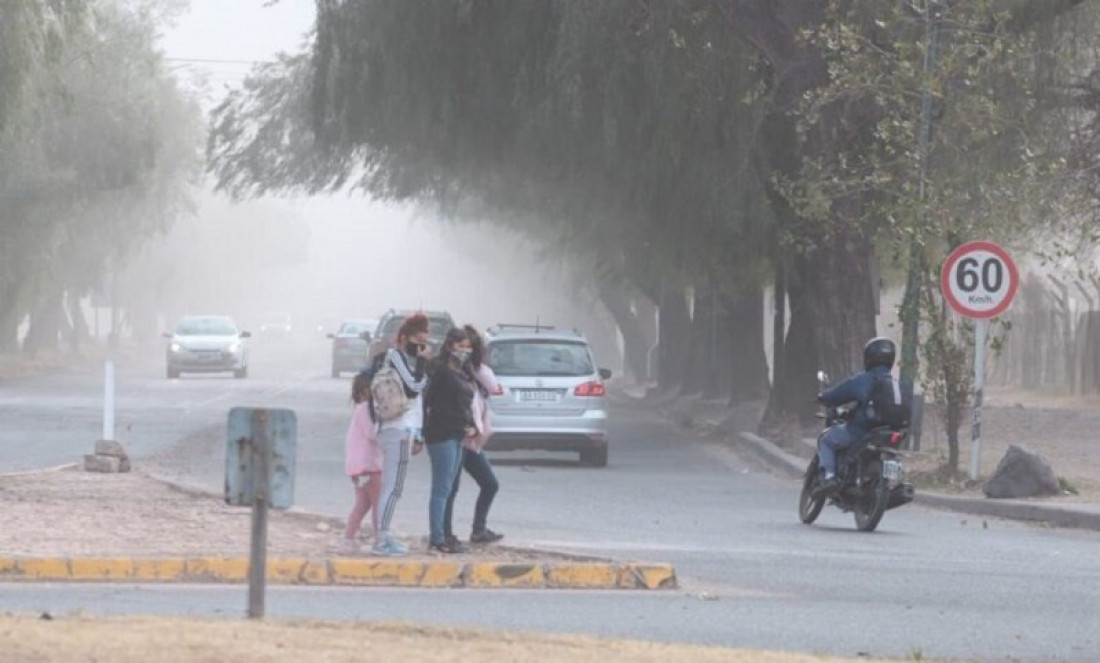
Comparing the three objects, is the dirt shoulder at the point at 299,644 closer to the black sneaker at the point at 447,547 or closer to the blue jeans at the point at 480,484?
the black sneaker at the point at 447,547

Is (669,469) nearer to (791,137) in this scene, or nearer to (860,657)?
(791,137)

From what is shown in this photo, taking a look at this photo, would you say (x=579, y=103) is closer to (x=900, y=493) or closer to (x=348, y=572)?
(x=900, y=493)

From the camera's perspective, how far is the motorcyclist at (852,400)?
20.7 metres

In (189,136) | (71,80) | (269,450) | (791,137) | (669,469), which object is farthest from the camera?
(189,136)

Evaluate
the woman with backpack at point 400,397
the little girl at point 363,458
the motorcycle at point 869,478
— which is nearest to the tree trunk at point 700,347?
the motorcycle at point 869,478

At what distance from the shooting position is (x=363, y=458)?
1748 centimetres

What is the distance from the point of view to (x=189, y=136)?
78.2m

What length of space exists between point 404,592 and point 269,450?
3.59 meters

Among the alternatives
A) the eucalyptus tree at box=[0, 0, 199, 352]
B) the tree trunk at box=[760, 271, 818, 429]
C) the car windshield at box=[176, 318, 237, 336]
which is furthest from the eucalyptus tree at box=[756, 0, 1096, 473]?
the car windshield at box=[176, 318, 237, 336]

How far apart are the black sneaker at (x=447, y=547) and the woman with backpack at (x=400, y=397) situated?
27 centimetres

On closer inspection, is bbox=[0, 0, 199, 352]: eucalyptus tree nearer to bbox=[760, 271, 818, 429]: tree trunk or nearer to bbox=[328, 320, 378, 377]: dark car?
bbox=[328, 320, 378, 377]: dark car

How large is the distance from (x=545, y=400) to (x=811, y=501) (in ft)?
30.0

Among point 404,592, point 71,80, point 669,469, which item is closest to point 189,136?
point 71,80

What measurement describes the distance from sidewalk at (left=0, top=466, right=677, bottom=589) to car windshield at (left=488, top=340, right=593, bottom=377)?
10.2 m
